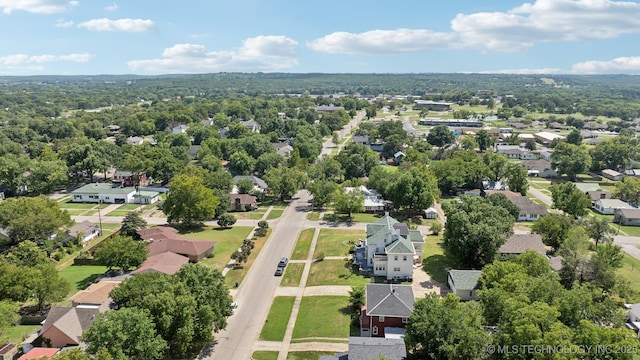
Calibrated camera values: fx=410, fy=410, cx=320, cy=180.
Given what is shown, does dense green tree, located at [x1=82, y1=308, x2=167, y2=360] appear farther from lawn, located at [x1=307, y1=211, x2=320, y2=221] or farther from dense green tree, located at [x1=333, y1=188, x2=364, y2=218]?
dense green tree, located at [x1=333, y1=188, x2=364, y2=218]

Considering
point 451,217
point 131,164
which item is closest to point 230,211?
point 131,164

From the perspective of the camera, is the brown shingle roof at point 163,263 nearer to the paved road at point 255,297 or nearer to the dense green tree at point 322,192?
the paved road at point 255,297

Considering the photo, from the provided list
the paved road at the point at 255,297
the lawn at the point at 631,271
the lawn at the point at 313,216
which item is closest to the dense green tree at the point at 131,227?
→ the paved road at the point at 255,297

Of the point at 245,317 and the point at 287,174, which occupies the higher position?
the point at 287,174

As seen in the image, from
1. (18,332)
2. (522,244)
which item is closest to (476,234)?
(522,244)

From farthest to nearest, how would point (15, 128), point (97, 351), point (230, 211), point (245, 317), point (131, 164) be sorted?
point (15, 128), point (131, 164), point (230, 211), point (245, 317), point (97, 351)

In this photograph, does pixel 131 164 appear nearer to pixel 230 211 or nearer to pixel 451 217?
pixel 230 211

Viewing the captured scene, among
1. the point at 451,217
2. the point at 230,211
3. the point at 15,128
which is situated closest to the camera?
the point at 451,217
